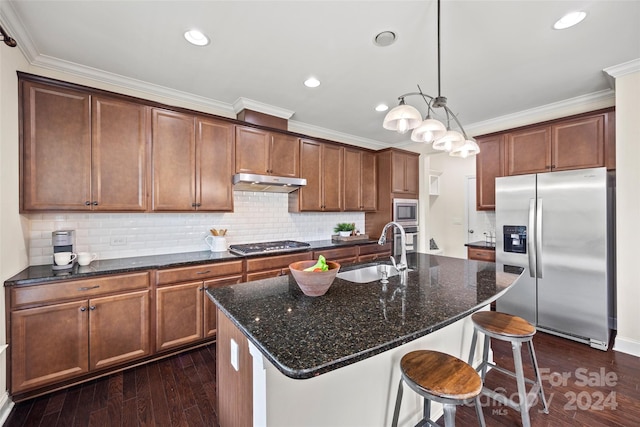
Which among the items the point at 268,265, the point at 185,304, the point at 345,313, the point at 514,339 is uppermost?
the point at 345,313

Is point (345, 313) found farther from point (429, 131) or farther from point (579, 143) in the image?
point (579, 143)

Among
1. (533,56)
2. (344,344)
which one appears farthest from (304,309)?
(533,56)

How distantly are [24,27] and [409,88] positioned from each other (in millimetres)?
3219

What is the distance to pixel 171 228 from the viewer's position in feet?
9.80

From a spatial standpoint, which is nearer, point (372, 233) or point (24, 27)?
point (24, 27)

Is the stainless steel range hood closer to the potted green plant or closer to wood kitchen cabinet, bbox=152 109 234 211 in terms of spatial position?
wood kitchen cabinet, bbox=152 109 234 211

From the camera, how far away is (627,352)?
2.56m

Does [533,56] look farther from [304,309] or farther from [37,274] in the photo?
[37,274]

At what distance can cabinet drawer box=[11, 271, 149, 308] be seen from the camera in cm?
189

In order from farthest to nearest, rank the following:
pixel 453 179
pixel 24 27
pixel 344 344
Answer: pixel 453 179, pixel 24 27, pixel 344 344

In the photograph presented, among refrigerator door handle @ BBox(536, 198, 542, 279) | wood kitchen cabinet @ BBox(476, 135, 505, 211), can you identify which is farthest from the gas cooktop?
refrigerator door handle @ BBox(536, 198, 542, 279)

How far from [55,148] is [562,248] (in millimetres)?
4856

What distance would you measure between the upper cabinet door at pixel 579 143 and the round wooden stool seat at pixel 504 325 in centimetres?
230

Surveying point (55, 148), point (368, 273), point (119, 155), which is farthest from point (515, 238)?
point (55, 148)
